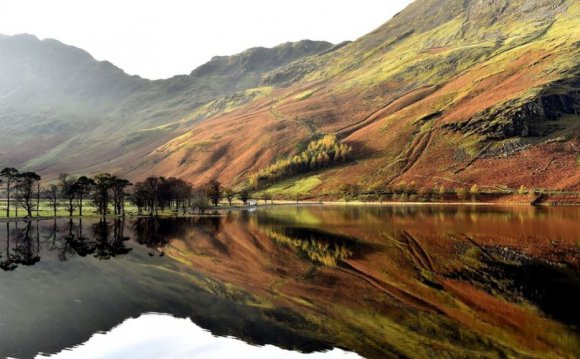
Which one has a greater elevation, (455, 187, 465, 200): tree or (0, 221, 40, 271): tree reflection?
(455, 187, 465, 200): tree

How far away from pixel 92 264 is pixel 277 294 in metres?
25.2

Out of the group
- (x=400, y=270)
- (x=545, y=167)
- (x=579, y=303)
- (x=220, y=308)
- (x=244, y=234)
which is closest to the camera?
(x=579, y=303)

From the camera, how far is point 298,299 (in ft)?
114

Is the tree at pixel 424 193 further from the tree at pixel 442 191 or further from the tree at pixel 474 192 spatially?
the tree at pixel 474 192

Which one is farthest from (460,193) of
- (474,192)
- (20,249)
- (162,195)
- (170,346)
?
(170,346)

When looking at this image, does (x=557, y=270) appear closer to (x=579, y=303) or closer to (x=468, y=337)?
(x=579, y=303)

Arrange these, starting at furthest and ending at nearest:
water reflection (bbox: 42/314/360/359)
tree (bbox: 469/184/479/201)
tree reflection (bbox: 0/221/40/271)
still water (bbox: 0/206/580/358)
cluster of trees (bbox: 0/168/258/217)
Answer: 1. tree (bbox: 469/184/479/201)
2. cluster of trees (bbox: 0/168/258/217)
3. tree reflection (bbox: 0/221/40/271)
4. still water (bbox: 0/206/580/358)
5. water reflection (bbox: 42/314/360/359)

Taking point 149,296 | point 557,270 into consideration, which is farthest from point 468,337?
point 149,296

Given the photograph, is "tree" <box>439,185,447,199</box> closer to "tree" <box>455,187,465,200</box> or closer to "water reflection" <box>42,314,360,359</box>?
"tree" <box>455,187,465,200</box>

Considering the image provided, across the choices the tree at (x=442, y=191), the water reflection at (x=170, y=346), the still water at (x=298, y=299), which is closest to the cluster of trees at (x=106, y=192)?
the still water at (x=298, y=299)

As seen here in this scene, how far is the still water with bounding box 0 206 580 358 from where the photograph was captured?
2577 centimetres

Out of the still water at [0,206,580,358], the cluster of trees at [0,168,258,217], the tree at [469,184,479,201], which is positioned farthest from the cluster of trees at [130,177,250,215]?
the tree at [469,184,479,201]

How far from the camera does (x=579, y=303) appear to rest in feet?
102

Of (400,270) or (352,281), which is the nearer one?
(352,281)
